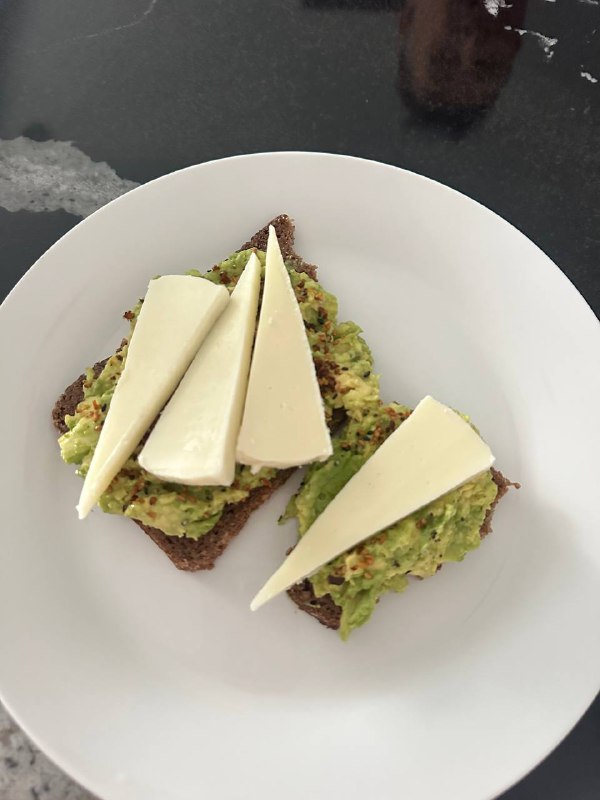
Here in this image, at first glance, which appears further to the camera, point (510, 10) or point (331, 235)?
point (510, 10)

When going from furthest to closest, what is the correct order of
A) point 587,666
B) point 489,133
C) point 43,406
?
point 489,133 < point 43,406 < point 587,666

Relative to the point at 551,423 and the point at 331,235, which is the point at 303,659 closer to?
the point at 551,423

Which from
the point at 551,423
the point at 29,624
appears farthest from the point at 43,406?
the point at 551,423

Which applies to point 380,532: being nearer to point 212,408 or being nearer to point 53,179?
point 212,408

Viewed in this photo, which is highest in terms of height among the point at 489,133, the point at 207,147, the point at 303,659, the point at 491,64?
the point at 491,64

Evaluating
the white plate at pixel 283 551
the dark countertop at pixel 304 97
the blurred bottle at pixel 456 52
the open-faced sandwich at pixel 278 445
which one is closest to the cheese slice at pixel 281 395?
the open-faced sandwich at pixel 278 445

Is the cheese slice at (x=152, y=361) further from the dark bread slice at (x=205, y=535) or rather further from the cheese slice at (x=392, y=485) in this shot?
the cheese slice at (x=392, y=485)

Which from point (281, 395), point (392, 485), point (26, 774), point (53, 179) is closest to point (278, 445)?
point (281, 395)
